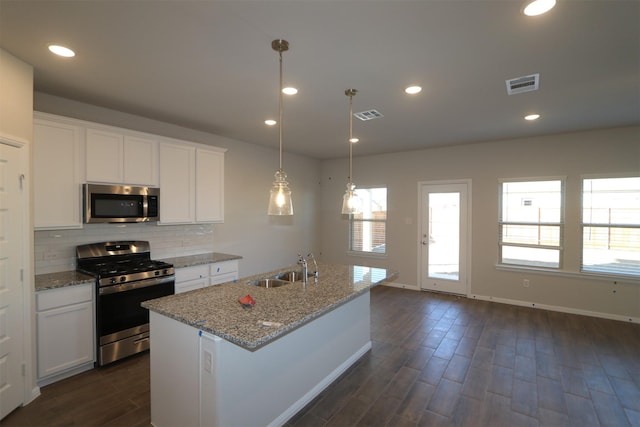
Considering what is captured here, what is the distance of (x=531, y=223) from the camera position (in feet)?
16.1

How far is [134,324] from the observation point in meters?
3.16

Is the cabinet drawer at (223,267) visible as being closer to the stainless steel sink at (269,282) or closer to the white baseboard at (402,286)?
the stainless steel sink at (269,282)

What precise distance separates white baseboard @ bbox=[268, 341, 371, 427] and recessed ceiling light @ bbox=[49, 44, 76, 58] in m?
3.12

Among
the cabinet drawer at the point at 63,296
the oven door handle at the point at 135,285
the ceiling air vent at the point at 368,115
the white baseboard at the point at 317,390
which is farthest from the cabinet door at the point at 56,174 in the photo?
the ceiling air vent at the point at 368,115

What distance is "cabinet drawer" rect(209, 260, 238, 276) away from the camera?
398 cm

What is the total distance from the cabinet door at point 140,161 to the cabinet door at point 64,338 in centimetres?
139

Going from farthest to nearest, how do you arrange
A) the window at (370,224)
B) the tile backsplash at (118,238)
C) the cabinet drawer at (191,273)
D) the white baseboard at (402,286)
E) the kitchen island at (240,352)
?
the window at (370,224) → the white baseboard at (402,286) → the cabinet drawer at (191,273) → the tile backsplash at (118,238) → the kitchen island at (240,352)

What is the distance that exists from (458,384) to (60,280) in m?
3.81

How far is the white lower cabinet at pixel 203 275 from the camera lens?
362 cm

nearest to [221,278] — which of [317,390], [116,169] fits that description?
[116,169]

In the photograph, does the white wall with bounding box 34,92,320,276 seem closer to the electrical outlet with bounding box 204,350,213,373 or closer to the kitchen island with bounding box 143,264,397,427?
the kitchen island with bounding box 143,264,397,427

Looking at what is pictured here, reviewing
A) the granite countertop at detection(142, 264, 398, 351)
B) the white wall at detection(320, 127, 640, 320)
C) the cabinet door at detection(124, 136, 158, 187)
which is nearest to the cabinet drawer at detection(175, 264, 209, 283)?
the cabinet door at detection(124, 136, 158, 187)

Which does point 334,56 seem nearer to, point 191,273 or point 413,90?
point 413,90

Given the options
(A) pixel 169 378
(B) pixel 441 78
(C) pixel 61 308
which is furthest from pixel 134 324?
(B) pixel 441 78
